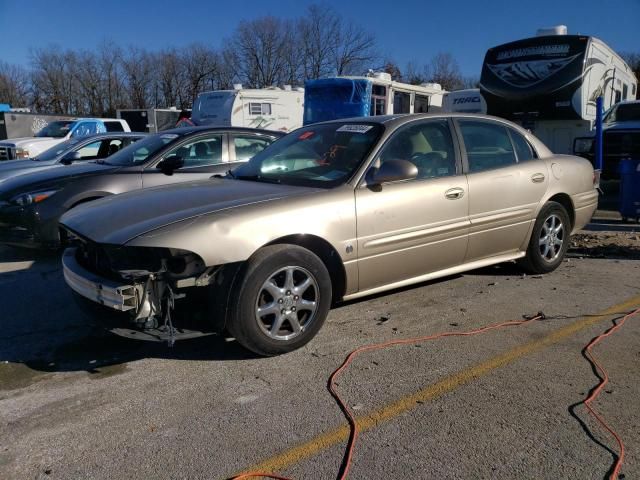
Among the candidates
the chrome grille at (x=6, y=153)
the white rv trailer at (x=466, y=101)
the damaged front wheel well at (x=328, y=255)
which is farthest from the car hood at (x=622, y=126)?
the chrome grille at (x=6, y=153)

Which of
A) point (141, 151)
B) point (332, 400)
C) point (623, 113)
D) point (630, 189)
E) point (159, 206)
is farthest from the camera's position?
point (623, 113)

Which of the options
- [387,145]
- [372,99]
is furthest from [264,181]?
[372,99]

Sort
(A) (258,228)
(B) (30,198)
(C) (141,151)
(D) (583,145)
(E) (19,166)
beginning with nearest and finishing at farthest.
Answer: (A) (258,228) → (B) (30,198) → (C) (141,151) → (E) (19,166) → (D) (583,145)

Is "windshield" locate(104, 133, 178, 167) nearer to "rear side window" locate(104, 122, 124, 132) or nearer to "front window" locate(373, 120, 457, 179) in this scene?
"front window" locate(373, 120, 457, 179)

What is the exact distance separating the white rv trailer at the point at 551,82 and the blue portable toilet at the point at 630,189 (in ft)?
15.2

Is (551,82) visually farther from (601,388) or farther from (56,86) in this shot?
(56,86)

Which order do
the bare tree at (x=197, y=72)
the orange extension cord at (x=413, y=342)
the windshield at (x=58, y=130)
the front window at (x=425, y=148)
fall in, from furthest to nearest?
1. the bare tree at (x=197, y=72)
2. the windshield at (x=58, y=130)
3. the front window at (x=425, y=148)
4. the orange extension cord at (x=413, y=342)

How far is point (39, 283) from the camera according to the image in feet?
18.0

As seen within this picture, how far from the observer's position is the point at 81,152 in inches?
385

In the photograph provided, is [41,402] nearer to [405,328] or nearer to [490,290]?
[405,328]

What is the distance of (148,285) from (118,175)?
3.70 meters

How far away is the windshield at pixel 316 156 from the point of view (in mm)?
4227

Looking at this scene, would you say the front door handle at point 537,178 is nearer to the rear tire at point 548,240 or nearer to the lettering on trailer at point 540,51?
the rear tire at point 548,240

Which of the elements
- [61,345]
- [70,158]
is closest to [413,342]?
[61,345]
